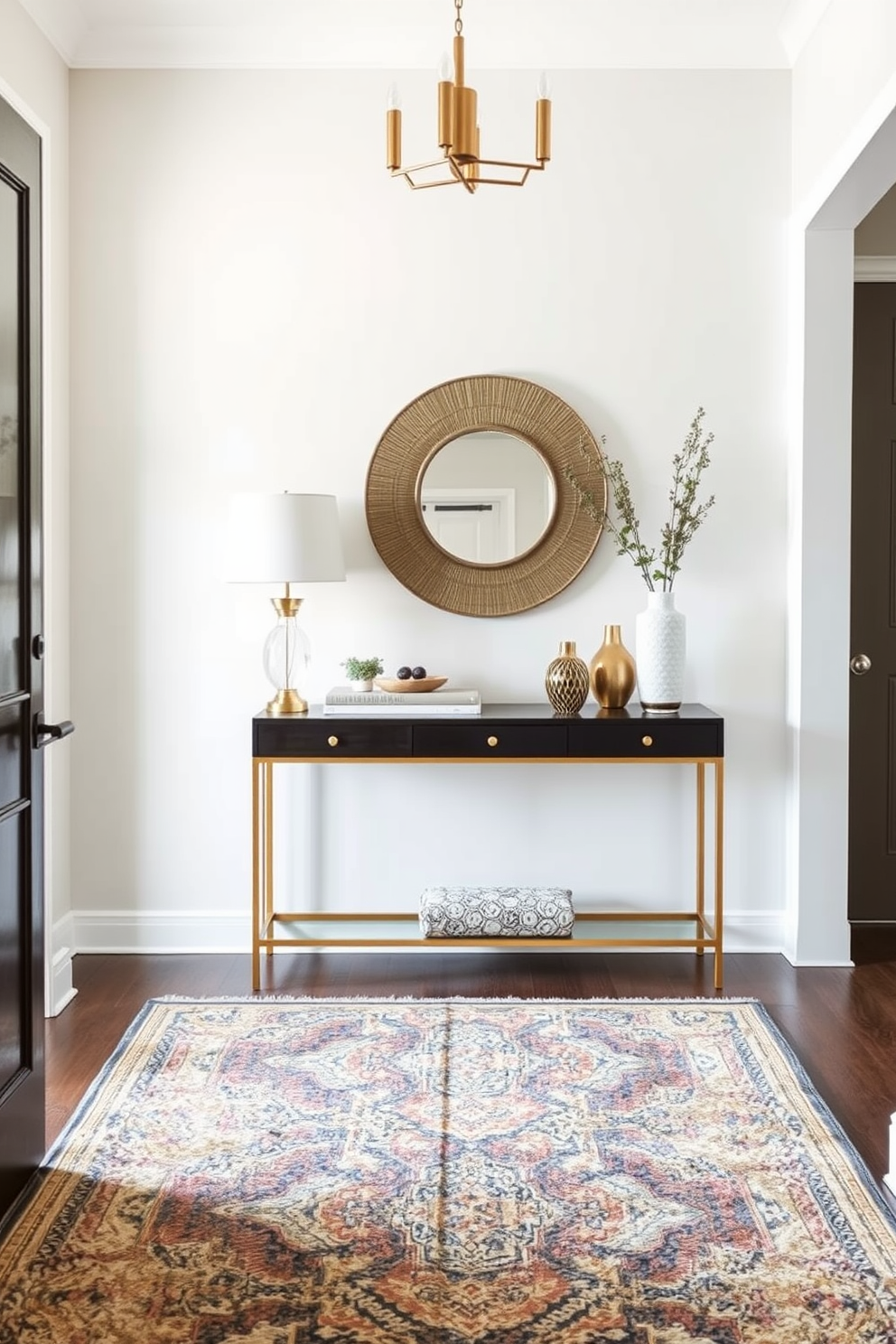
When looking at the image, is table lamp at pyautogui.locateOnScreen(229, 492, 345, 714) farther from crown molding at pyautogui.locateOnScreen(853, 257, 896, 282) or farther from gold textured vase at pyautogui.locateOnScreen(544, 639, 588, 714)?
crown molding at pyautogui.locateOnScreen(853, 257, 896, 282)

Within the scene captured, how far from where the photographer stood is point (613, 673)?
12.4 feet

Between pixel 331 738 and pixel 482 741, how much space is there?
0.46 m

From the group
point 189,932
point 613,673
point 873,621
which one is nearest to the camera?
point 613,673

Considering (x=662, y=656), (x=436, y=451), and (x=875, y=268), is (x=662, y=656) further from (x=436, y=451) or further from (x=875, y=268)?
(x=875, y=268)

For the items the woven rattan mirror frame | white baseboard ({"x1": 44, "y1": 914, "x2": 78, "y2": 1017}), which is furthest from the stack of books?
white baseboard ({"x1": 44, "y1": 914, "x2": 78, "y2": 1017})

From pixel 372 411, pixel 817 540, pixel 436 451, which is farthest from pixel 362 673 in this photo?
pixel 817 540

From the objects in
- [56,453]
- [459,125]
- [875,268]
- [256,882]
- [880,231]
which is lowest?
[256,882]

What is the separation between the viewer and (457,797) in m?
4.04

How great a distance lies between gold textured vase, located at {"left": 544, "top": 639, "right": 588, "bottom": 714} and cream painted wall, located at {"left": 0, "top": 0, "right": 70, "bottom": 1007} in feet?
5.17

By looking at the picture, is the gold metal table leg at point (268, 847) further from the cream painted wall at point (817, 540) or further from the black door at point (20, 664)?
the cream painted wall at point (817, 540)

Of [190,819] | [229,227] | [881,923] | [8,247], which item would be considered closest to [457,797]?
[190,819]

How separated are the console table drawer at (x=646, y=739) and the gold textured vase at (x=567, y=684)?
0.13m

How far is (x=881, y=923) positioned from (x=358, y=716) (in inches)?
87.5

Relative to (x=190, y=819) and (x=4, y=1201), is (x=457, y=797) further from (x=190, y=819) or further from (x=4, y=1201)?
(x=4, y=1201)
